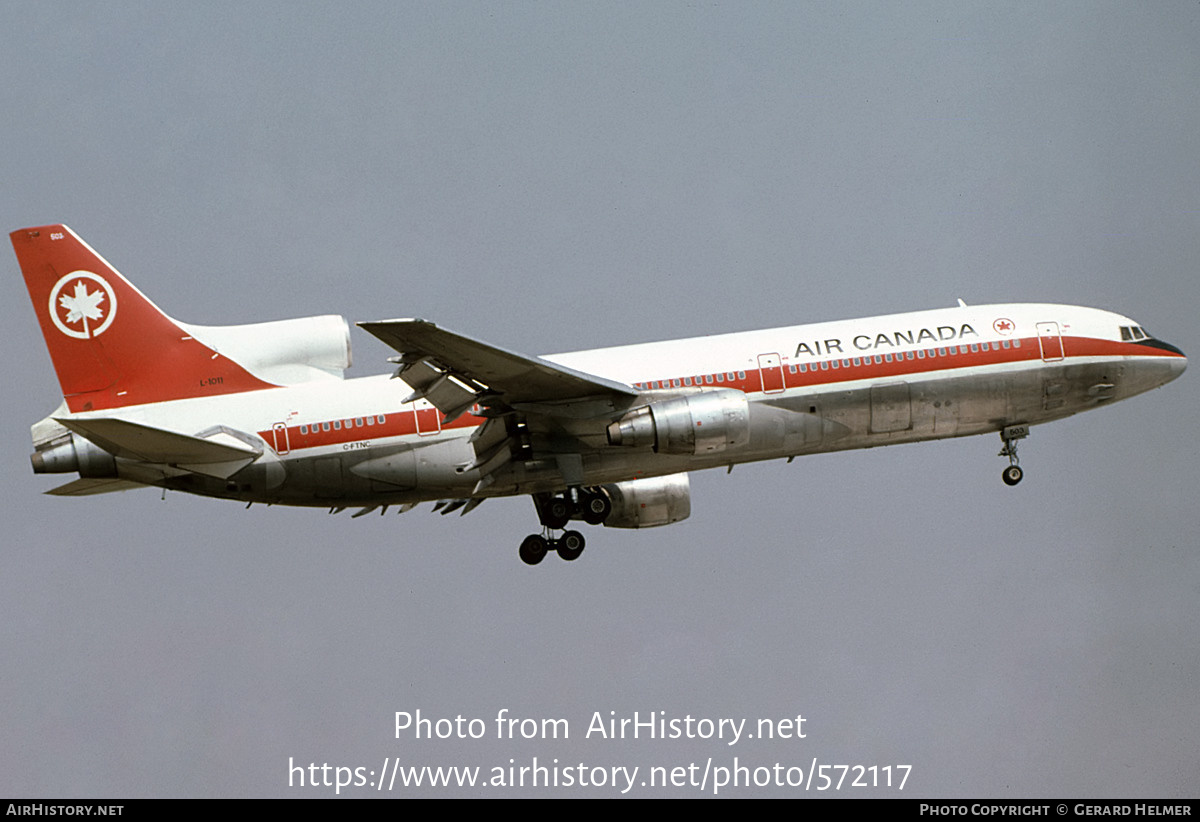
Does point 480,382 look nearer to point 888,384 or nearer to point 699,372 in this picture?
point 699,372

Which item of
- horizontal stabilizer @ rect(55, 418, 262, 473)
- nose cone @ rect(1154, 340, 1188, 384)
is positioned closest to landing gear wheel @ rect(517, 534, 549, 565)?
horizontal stabilizer @ rect(55, 418, 262, 473)

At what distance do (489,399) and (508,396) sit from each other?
45cm

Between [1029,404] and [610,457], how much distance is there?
416 inches

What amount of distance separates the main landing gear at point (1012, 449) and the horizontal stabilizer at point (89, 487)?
2160 centimetres

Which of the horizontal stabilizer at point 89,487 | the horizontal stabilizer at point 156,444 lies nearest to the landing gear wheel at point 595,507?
the horizontal stabilizer at point 156,444

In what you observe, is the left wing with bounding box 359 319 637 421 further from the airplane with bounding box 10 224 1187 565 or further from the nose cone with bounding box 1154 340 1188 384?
the nose cone with bounding box 1154 340 1188 384

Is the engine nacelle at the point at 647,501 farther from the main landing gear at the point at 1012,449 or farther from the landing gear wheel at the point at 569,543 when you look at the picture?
the main landing gear at the point at 1012,449

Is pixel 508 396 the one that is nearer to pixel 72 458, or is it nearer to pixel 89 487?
pixel 72 458

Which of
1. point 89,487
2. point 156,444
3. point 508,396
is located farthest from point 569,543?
point 89,487

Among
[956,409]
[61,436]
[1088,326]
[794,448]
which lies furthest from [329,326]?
[1088,326]

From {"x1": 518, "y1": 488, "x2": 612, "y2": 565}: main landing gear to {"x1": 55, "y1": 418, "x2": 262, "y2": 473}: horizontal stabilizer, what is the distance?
7458 mm

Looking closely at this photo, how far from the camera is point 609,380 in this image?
36375mm

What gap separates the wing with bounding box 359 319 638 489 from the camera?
3381cm

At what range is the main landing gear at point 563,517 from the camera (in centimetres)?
3991
